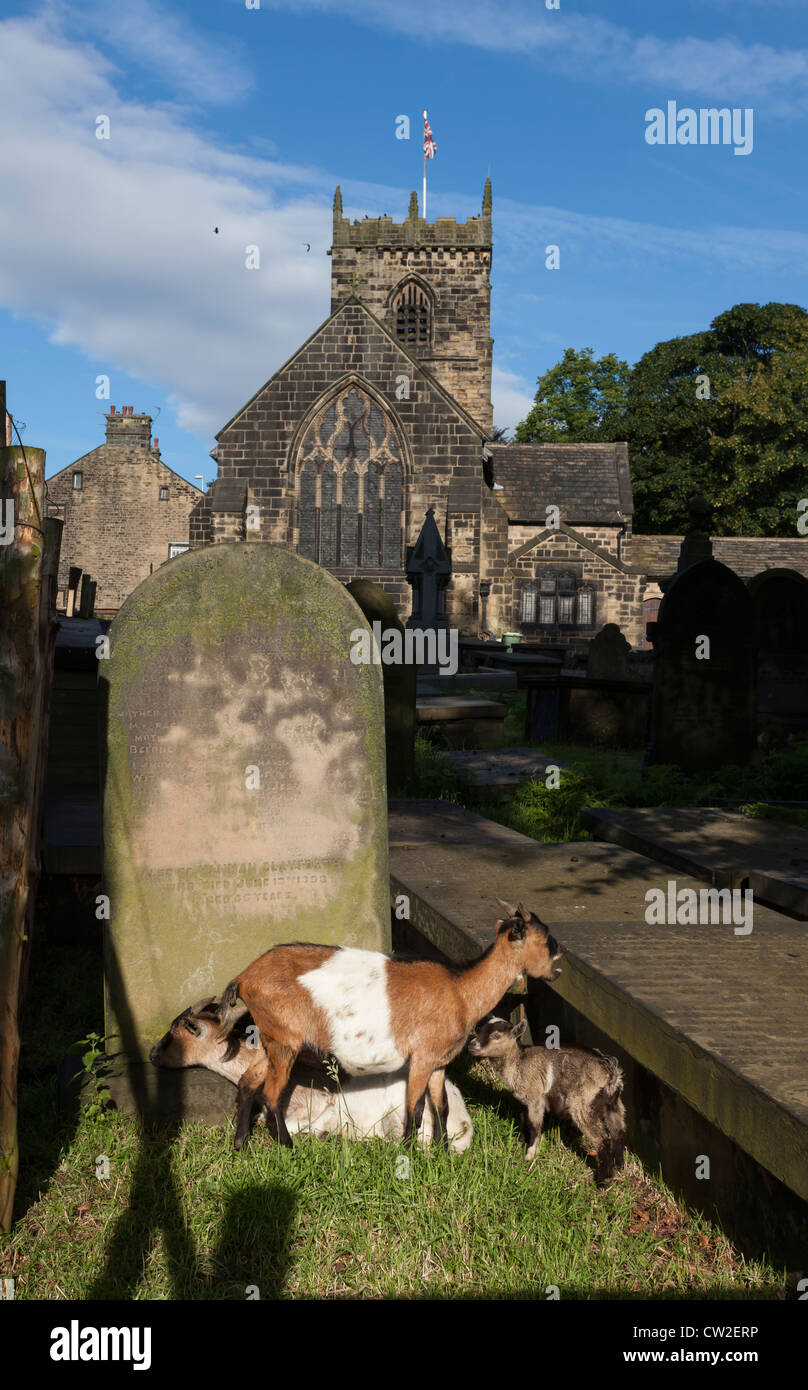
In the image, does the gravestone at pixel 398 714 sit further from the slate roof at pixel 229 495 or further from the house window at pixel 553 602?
the house window at pixel 553 602

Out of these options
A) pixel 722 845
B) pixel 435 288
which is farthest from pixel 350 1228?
pixel 435 288

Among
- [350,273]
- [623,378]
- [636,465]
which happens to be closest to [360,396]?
[350,273]

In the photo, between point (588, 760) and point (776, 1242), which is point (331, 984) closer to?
point (776, 1242)

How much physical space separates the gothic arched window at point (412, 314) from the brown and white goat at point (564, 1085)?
123 feet

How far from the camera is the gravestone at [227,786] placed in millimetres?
3447

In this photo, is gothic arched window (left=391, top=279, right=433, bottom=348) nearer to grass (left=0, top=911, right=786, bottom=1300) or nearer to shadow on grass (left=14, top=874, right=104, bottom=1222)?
shadow on grass (left=14, top=874, right=104, bottom=1222)

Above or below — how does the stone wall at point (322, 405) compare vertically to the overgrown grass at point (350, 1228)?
above

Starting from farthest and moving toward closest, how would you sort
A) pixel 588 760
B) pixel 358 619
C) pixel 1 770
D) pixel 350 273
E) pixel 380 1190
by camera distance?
pixel 350 273 < pixel 588 760 < pixel 358 619 < pixel 380 1190 < pixel 1 770

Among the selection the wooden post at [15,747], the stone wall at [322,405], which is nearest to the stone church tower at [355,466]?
the stone wall at [322,405]

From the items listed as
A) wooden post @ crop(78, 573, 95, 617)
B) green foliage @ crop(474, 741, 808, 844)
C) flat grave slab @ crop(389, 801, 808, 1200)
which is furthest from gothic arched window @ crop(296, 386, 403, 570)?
flat grave slab @ crop(389, 801, 808, 1200)

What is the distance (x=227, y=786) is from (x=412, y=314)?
124 ft

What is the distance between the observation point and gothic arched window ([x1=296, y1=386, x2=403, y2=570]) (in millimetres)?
28422

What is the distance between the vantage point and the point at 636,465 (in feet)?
145
